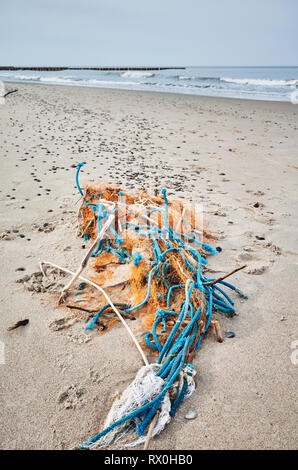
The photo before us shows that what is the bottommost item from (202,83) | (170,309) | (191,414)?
(191,414)

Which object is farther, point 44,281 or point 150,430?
point 44,281

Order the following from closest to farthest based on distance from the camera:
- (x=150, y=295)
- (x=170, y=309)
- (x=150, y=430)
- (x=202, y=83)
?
(x=150, y=430), (x=170, y=309), (x=150, y=295), (x=202, y=83)

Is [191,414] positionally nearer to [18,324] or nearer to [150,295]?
[150,295]

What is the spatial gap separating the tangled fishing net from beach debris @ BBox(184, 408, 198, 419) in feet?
0.23

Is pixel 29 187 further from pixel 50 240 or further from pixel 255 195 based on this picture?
pixel 255 195

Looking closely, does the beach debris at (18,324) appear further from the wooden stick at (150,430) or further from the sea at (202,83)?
the sea at (202,83)

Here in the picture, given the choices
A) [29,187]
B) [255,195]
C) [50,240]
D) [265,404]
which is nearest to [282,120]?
[255,195]

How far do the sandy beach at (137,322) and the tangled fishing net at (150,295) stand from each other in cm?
11

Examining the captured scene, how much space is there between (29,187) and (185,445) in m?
4.19

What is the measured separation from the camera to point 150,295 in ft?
7.48

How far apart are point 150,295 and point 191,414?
884mm

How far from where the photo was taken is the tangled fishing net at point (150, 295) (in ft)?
5.07

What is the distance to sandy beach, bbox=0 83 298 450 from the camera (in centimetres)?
158

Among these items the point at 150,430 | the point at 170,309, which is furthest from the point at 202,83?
the point at 150,430
